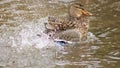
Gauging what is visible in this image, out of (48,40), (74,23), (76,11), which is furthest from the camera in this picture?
(76,11)

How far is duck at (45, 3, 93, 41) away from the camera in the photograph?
355 inches

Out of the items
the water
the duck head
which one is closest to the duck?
the duck head

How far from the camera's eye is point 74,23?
929 cm

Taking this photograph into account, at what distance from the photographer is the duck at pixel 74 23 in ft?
29.6

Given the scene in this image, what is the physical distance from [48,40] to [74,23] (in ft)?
2.47

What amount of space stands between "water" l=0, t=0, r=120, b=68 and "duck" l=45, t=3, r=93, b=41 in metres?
0.18

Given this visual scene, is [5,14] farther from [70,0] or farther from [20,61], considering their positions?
[20,61]

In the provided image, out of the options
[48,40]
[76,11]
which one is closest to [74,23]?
[76,11]

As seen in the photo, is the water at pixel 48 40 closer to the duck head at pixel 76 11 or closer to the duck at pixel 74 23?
the duck at pixel 74 23

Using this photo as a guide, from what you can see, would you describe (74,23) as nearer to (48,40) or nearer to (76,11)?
(76,11)

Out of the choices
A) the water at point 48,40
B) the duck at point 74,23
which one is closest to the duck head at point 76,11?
the duck at point 74,23

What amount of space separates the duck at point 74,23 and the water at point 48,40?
0.59 ft

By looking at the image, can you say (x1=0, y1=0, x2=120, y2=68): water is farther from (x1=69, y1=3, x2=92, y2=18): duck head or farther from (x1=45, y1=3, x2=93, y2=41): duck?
(x1=69, y1=3, x2=92, y2=18): duck head

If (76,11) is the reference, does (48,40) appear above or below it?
below
